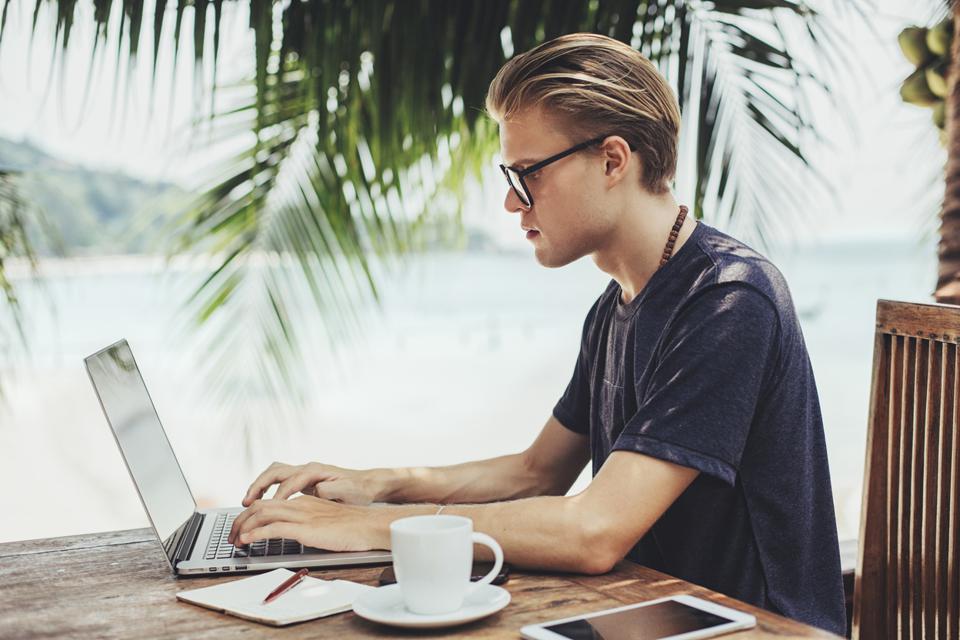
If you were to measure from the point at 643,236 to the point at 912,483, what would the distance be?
1.77 ft

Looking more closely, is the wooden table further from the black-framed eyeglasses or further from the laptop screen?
the black-framed eyeglasses

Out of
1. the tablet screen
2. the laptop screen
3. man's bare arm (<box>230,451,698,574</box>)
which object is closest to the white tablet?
the tablet screen

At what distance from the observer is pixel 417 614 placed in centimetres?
104

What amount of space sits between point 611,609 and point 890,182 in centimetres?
2148

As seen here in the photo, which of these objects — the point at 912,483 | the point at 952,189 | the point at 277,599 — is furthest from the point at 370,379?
the point at 277,599

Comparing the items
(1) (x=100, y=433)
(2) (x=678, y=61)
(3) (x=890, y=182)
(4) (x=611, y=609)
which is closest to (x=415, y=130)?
(2) (x=678, y=61)

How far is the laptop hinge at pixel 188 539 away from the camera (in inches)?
52.6

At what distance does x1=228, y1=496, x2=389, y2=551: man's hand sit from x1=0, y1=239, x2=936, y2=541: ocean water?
10.3 meters

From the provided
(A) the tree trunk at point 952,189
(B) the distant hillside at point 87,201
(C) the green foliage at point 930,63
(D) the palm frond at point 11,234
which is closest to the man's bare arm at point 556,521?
(A) the tree trunk at point 952,189

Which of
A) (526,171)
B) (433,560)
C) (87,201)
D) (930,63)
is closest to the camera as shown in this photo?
(433,560)

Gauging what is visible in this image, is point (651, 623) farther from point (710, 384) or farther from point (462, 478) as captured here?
point (462, 478)

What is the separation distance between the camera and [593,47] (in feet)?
5.11

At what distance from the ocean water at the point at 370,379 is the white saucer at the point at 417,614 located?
1056 cm

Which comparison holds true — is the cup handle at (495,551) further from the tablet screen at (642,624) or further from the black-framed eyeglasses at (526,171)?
the black-framed eyeglasses at (526,171)
